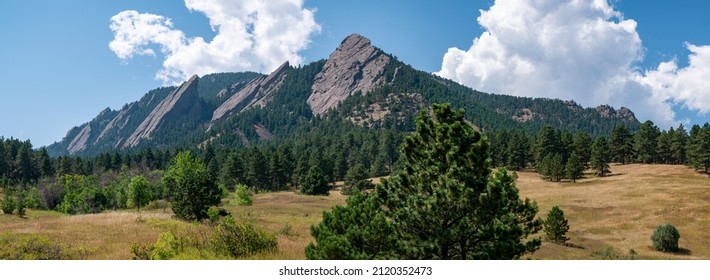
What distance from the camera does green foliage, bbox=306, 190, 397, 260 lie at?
12.6 meters

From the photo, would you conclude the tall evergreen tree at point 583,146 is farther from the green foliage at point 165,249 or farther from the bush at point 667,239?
the green foliage at point 165,249

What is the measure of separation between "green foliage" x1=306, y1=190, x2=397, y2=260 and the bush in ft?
140

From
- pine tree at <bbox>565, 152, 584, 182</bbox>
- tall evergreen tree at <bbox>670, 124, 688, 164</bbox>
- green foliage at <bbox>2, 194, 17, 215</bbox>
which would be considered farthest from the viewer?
tall evergreen tree at <bbox>670, 124, 688, 164</bbox>

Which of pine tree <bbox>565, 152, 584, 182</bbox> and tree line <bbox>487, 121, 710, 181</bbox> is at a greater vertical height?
tree line <bbox>487, 121, 710, 181</bbox>

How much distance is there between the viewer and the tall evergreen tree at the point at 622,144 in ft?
371

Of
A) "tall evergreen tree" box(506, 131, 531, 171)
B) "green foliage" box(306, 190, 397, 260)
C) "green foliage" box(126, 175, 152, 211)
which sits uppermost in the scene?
"tall evergreen tree" box(506, 131, 531, 171)

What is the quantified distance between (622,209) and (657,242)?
19.5m

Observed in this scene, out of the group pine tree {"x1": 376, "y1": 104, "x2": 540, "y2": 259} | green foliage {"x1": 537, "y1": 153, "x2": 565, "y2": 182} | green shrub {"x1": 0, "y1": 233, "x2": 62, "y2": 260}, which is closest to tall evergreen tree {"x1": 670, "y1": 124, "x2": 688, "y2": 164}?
green foliage {"x1": 537, "y1": 153, "x2": 565, "y2": 182}

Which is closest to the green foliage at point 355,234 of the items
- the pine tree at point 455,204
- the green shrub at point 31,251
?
the pine tree at point 455,204

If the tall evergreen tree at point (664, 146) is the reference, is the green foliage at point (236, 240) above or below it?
below

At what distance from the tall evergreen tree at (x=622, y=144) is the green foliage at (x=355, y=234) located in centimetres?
11897

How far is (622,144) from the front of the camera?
114 meters

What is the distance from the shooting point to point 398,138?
527 feet

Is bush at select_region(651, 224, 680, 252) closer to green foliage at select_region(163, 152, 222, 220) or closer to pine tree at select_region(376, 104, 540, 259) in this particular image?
pine tree at select_region(376, 104, 540, 259)
